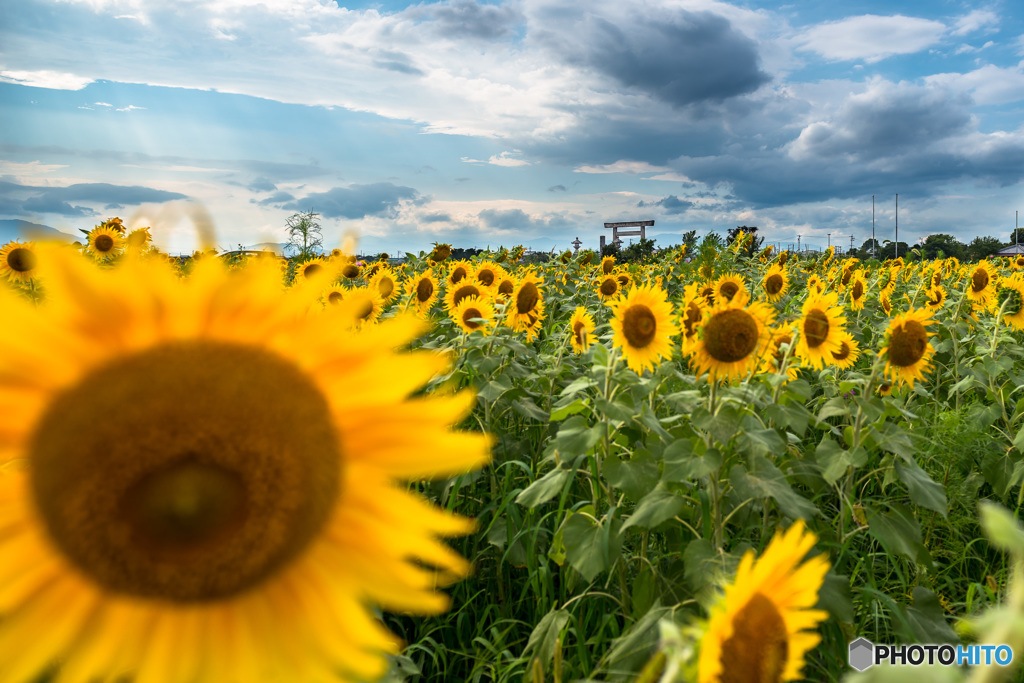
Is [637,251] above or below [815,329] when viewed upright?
above

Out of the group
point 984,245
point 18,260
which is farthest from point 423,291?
point 984,245

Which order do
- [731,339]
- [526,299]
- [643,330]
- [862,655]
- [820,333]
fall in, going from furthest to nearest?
[526,299], [820,333], [643,330], [731,339], [862,655]

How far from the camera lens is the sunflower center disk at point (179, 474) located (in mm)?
700

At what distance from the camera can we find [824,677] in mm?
2166

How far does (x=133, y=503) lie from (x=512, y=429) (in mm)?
3645

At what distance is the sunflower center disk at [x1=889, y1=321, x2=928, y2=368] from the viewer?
10.1 ft

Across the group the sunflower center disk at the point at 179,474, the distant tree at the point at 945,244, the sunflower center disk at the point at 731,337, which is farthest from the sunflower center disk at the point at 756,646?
the distant tree at the point at 945,244

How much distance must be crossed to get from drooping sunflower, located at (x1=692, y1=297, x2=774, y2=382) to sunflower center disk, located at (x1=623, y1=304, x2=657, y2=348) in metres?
0.63

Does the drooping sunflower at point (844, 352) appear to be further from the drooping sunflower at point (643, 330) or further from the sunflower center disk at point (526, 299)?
the sunflower center disk at point (526, 299)

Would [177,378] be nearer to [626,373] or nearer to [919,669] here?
[919,669]

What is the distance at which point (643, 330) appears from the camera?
3.44 meters

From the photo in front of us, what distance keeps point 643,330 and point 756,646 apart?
8.35ft

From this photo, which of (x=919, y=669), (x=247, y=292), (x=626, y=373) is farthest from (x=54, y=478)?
(x=626, y=373)

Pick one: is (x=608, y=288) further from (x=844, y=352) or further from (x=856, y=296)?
(x=844, y=352)
